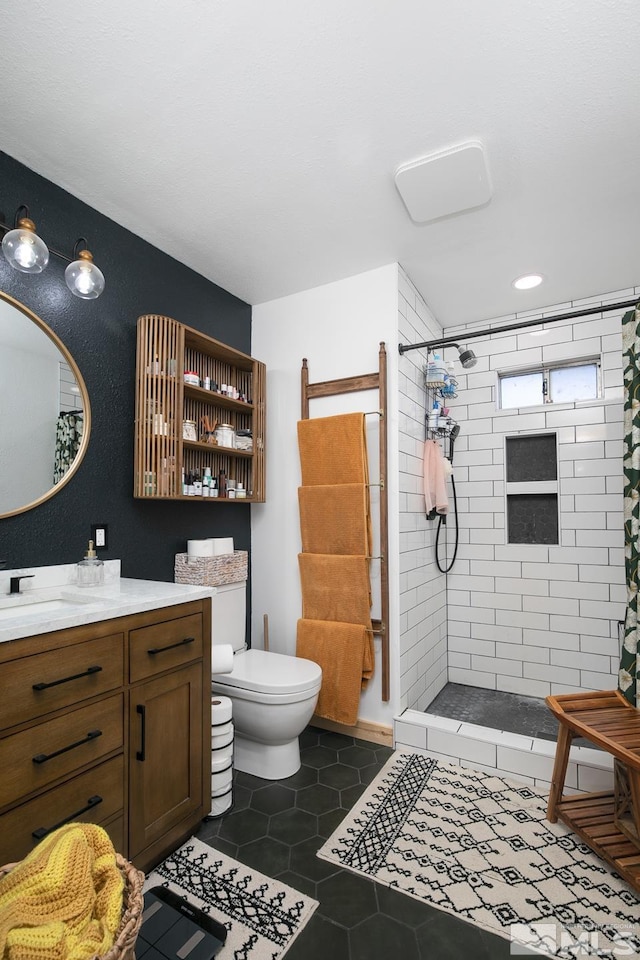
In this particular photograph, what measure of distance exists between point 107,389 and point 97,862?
5.53 ft

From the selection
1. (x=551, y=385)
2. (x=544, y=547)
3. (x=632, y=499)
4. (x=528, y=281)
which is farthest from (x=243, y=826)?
(x=528, y=281)

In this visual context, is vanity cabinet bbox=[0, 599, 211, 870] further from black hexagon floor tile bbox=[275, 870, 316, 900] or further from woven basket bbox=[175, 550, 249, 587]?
woven basket bbox=[175, 550, 249, 587]

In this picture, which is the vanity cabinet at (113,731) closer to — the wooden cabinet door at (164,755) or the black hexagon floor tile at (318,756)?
the wooden cabinet door at (164,755)

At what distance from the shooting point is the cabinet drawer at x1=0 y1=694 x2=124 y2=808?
3.80 ft

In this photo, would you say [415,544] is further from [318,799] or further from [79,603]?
[79,603]

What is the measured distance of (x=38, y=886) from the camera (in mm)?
919

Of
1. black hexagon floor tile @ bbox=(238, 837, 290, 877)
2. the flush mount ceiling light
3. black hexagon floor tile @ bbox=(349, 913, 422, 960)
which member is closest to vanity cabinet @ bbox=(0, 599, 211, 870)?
black hexagon floor tile @ bbox=(238, 837, 290, 877)

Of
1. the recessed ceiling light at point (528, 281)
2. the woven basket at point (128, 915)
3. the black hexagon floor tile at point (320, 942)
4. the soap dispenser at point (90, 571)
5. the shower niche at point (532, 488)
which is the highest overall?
the recessed ceiling light at point (528, 281)

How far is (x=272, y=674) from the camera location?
6.93 feet

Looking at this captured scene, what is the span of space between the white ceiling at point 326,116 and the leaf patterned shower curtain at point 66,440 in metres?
0.94

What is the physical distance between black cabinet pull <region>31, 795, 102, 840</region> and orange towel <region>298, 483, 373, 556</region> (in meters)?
1.50

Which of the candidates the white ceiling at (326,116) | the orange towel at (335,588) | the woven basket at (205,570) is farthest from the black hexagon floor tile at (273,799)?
the white ceiling at (326,116)

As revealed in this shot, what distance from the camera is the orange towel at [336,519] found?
2449 mm

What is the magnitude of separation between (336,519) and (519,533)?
4.55 feet
